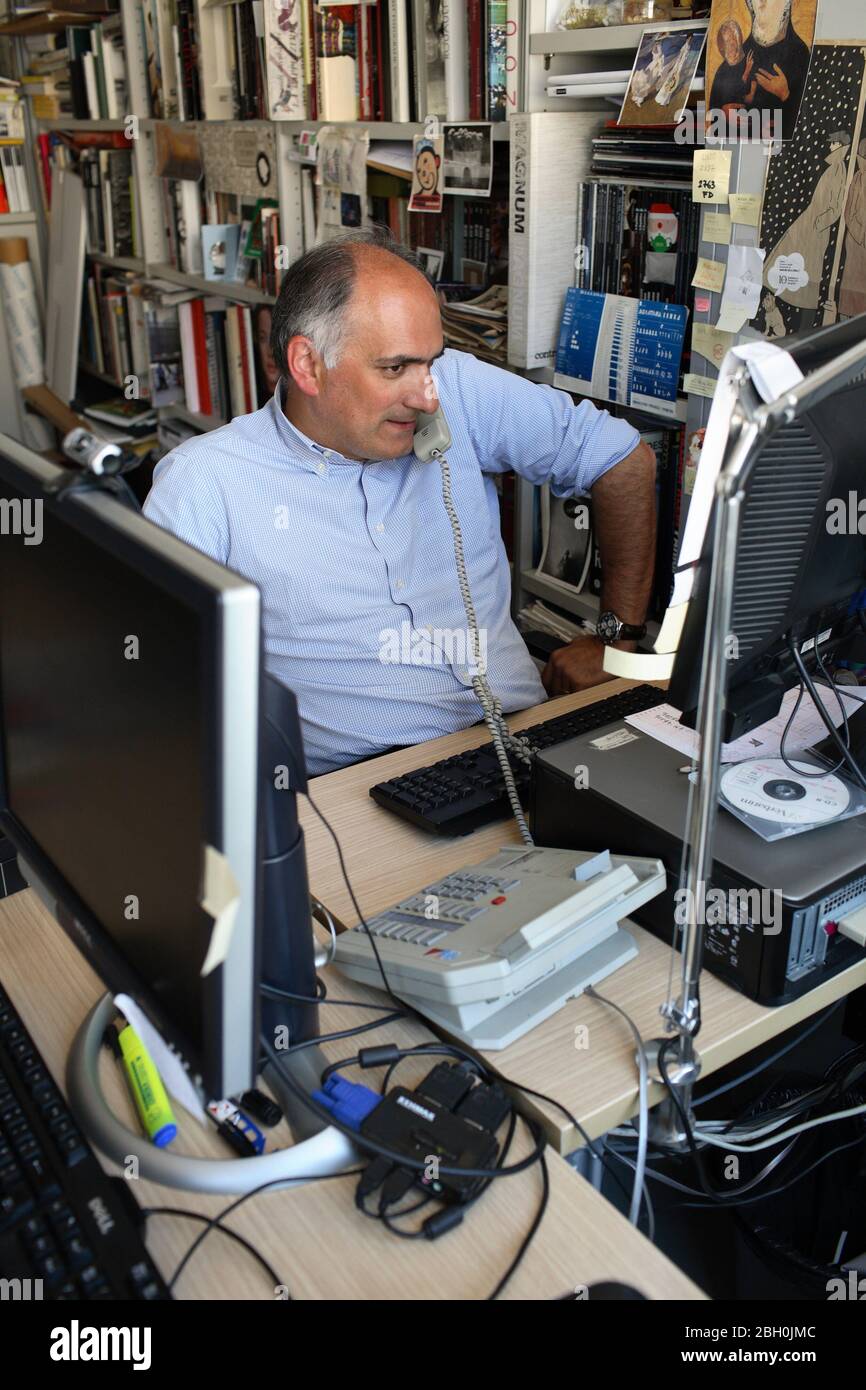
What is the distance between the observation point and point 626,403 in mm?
1922

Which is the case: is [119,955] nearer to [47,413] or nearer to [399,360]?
[399,360]

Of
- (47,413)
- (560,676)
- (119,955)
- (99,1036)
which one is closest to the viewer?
(119,955)

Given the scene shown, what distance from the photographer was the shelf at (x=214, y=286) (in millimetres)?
2904

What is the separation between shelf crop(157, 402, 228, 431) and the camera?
3338mm

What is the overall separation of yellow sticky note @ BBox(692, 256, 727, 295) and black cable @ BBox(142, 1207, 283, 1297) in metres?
1.44

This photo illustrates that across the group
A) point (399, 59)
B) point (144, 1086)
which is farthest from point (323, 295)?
point (144, 1086)

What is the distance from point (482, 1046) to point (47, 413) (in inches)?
147

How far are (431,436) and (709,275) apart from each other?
1.61 feet

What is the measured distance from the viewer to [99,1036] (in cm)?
97

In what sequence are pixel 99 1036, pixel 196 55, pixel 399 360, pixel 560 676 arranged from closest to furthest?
pixel 99 1036
pixel 399 360
pixel 560 676
pixel 196 55

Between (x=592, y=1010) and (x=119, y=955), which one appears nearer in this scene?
(x=119, y=955)

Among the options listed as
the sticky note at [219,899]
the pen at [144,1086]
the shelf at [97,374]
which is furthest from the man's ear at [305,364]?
the shelf at [97,374]

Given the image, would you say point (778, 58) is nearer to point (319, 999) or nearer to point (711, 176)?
point (711, 176)

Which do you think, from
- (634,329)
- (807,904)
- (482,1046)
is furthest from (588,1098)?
(634,329)
